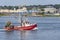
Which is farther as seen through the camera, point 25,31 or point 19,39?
point 25,31

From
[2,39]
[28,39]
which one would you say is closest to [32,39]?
[28,39]

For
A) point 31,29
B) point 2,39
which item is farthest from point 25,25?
point 2,39

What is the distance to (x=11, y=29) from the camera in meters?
78.2

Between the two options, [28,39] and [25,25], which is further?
[25,25]

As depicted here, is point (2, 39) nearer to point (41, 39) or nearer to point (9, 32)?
point (41, 39)

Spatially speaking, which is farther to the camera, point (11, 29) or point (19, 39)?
point (11, 29)

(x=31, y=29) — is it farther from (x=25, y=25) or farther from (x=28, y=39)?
(x=28, y=39)

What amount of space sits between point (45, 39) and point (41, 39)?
93 centimetres

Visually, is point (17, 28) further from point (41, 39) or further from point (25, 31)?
point (41, 39)

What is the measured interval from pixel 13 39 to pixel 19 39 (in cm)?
98

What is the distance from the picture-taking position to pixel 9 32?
75875mm

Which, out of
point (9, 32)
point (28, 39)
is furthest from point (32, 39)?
point (9, 32)

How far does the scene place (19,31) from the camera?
78.1m

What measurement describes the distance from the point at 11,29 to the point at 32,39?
1841 centimetres
